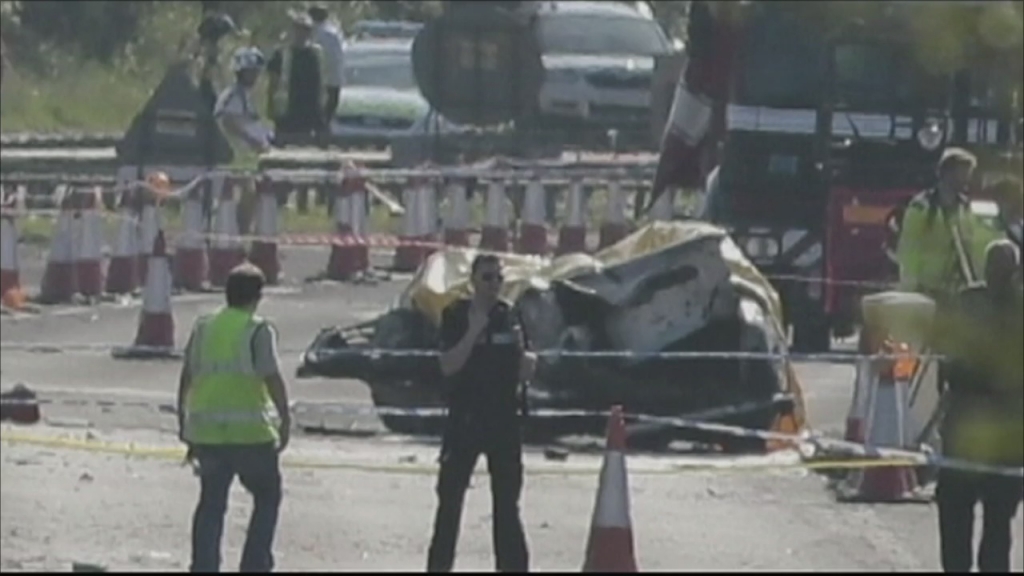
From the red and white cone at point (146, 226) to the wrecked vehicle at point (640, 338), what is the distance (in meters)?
6.76

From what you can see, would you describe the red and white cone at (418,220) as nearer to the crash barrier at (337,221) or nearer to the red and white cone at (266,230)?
the crash barrier at (337,221)

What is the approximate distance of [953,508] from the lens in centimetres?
1127

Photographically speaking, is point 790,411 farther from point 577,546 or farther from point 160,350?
point 160,350

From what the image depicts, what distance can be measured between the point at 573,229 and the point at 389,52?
12156 mm

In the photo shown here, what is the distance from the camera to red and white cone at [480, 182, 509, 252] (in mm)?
29969

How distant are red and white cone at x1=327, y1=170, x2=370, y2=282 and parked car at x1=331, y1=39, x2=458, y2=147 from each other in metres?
10.8

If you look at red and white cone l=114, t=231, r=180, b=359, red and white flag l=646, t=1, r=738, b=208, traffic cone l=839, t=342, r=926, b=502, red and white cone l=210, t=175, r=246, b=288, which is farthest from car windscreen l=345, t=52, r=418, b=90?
traffic cone l=839, t=342, r=926, b=502

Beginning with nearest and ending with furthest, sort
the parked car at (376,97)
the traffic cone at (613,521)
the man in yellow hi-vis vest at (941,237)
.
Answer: the traffic cone at (613,521), the man in yellow hi-vis vest at (941,237), the parked car at (376,97)

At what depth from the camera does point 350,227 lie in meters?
28.8

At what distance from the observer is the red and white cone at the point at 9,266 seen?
24.1 meters

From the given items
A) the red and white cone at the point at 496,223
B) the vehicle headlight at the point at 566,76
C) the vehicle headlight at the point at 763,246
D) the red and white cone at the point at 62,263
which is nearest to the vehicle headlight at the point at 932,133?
the vehicle headlight at the point at 763,246

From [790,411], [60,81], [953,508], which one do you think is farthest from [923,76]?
[60,81]

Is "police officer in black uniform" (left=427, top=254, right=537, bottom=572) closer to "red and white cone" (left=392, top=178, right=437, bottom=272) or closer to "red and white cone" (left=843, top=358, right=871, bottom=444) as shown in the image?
"red and white cone" (left=843, top=358, right=871, bottom=444)

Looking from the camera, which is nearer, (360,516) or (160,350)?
(360,516)
